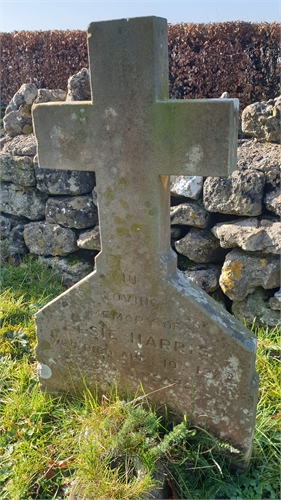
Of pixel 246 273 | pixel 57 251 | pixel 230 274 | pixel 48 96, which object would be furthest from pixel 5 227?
pixel 246 273

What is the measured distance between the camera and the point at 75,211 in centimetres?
434

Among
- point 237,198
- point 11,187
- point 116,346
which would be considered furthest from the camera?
point 11,187

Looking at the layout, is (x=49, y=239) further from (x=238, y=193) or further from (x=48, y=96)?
(x=238, y=193)

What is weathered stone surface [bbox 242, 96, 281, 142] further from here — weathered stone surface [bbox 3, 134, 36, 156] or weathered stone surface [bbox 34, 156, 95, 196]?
weathered stone surface [bbox 3, 134, 36, 156]

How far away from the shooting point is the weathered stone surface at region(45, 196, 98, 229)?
14.2ft

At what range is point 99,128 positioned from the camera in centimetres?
216

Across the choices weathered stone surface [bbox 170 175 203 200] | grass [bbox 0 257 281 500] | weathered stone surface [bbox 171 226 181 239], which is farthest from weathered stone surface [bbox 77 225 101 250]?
grass [bbox 0 257 281 500]

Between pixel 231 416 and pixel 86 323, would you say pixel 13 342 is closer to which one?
pixel 86 323

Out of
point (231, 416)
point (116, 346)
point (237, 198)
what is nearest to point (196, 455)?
Answer: point (231, 416)

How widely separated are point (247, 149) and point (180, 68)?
5.53ft

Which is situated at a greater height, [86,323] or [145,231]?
[145,231]

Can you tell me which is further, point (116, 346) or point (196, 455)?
point (116, 346)

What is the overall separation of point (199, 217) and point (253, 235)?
0.53 m

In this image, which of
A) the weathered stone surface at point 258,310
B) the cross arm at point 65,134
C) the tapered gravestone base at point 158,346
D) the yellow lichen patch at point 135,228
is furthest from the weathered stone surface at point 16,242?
the yellow lichen patch at point 135,228
